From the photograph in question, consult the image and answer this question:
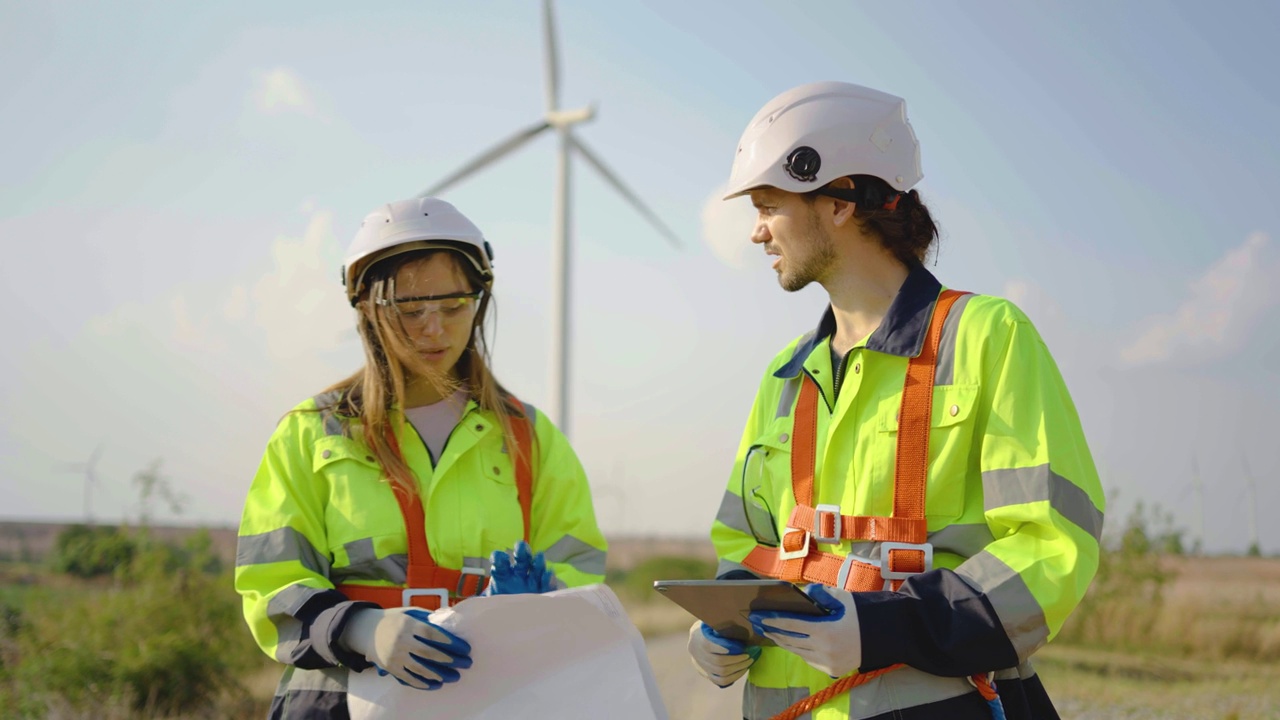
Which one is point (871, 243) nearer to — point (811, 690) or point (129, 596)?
point (811, 690)

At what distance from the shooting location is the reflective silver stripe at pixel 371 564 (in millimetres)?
3812

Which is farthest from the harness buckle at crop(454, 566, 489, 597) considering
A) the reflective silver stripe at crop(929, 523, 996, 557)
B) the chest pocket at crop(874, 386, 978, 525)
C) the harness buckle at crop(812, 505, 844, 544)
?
the reflective silver stripe at crop(929, 523, 996, 557)

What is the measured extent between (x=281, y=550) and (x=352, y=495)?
0.99 feet

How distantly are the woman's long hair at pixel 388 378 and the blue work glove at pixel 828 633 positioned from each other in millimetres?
1660

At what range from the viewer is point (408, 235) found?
4.18 metres

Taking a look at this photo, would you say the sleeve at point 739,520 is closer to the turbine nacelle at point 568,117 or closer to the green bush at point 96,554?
the green bush at point 96,554

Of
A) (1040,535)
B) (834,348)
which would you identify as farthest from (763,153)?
(1040,535)

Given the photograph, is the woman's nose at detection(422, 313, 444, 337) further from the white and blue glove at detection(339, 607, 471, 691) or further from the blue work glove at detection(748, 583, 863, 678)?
the blue work glove at detection(748, 583, 863, 678)

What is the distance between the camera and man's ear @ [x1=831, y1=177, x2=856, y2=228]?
3.44m

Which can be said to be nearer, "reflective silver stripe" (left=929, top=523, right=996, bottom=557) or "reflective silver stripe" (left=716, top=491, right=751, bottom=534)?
"reflective silver stripe" (left=929, top=523, right=996, bottom=557)

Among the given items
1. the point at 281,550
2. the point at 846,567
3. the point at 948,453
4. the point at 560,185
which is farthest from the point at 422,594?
the point at 560,185

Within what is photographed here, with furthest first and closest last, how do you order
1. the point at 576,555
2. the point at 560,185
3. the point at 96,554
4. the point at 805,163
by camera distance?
1. the point at 560,185
2. the point at 96,554
3. the point at 576,555
4. the point at 805,163

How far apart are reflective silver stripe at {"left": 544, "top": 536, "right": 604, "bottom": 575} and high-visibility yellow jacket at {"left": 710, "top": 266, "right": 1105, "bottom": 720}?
2.39ft

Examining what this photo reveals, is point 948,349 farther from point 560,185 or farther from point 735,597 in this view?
point 560,185
